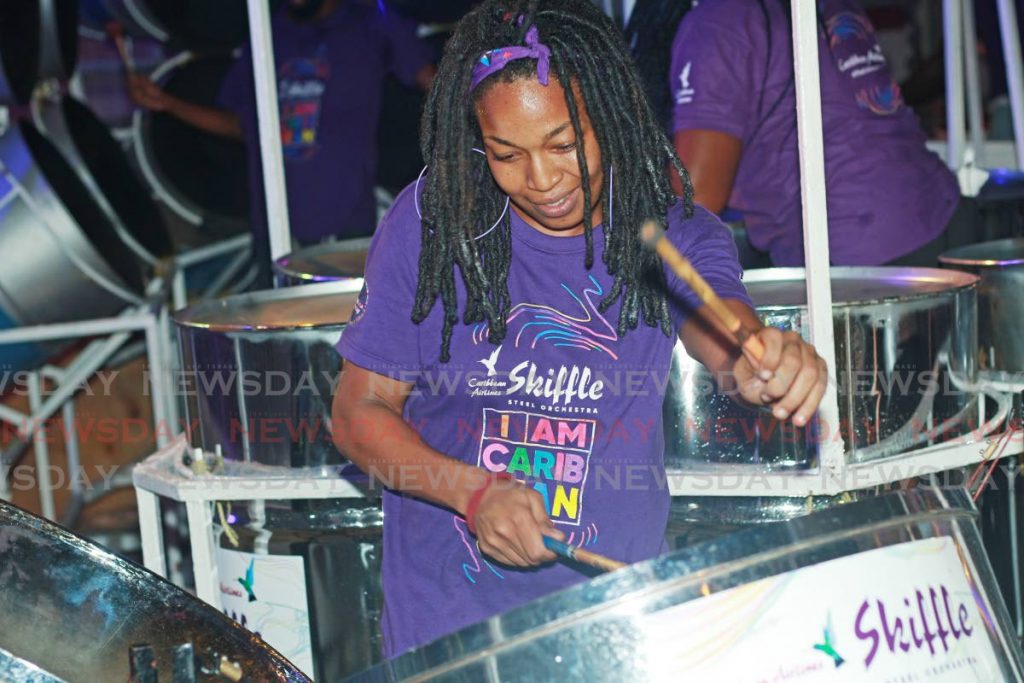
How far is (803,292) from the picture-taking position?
5.82 ft

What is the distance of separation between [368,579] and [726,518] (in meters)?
0.45

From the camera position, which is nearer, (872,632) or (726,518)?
(872,632)

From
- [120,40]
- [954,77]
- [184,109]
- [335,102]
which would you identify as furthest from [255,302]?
[120,40]

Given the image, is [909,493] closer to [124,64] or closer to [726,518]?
[726,518]

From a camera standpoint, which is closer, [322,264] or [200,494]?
[200,494]

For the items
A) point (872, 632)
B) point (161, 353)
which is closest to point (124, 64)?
point (161, 353)

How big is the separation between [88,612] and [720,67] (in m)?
1.11

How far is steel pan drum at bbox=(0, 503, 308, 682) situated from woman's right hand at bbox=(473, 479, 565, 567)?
0.78 ft

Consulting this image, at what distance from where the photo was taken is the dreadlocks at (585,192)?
4.09 feet

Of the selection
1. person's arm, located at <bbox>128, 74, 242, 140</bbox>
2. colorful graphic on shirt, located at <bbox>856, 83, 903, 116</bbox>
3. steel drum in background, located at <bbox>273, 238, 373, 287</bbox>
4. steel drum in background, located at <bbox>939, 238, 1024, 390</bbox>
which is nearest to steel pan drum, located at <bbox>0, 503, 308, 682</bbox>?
steel drum in background, located at <bbox>273, 238, 373, 287</bbox>

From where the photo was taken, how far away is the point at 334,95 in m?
3.37

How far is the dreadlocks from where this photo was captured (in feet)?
4.09

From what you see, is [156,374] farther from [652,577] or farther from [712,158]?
[652,577]

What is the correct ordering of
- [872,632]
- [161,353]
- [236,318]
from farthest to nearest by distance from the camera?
[161,353], [236,318], [872,632]
